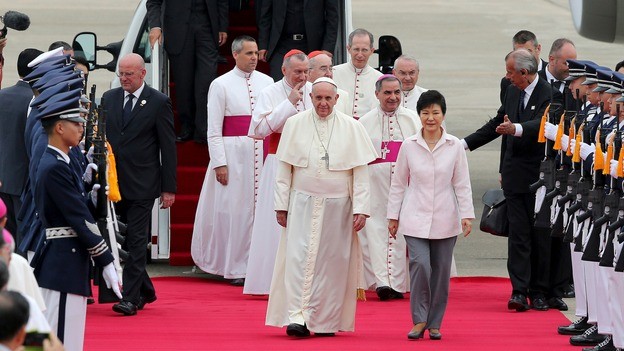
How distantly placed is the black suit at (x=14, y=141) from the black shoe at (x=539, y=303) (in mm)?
3356

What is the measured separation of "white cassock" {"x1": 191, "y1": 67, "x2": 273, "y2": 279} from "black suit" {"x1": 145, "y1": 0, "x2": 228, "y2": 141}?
2.18 feet

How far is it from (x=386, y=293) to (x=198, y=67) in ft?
8.24

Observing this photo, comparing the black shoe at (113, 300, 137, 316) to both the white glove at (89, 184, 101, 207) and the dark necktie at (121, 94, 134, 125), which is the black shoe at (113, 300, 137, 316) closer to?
the dark necktie at (121, 94, 134, 125)

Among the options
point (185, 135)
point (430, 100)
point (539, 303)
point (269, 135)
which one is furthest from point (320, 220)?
point (185, 135)

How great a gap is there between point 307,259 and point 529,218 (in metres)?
1.85

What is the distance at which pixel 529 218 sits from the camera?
34.2 feet

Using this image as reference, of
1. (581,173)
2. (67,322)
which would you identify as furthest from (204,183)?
(67,322)

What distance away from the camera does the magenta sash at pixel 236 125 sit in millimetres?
11594

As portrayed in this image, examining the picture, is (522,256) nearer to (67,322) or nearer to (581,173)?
(581,173)

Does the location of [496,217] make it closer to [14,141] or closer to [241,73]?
[241,73]

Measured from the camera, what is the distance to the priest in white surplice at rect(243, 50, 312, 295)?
1027cm

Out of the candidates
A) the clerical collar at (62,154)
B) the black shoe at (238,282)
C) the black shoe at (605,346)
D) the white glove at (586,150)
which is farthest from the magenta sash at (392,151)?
the clerical collar at (62,154)

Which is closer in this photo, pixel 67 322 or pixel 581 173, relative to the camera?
pixel 67 322

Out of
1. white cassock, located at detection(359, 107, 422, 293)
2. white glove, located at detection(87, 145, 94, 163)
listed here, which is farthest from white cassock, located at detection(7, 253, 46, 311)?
white cassock, located at detection(359, 107, 422, 293)
